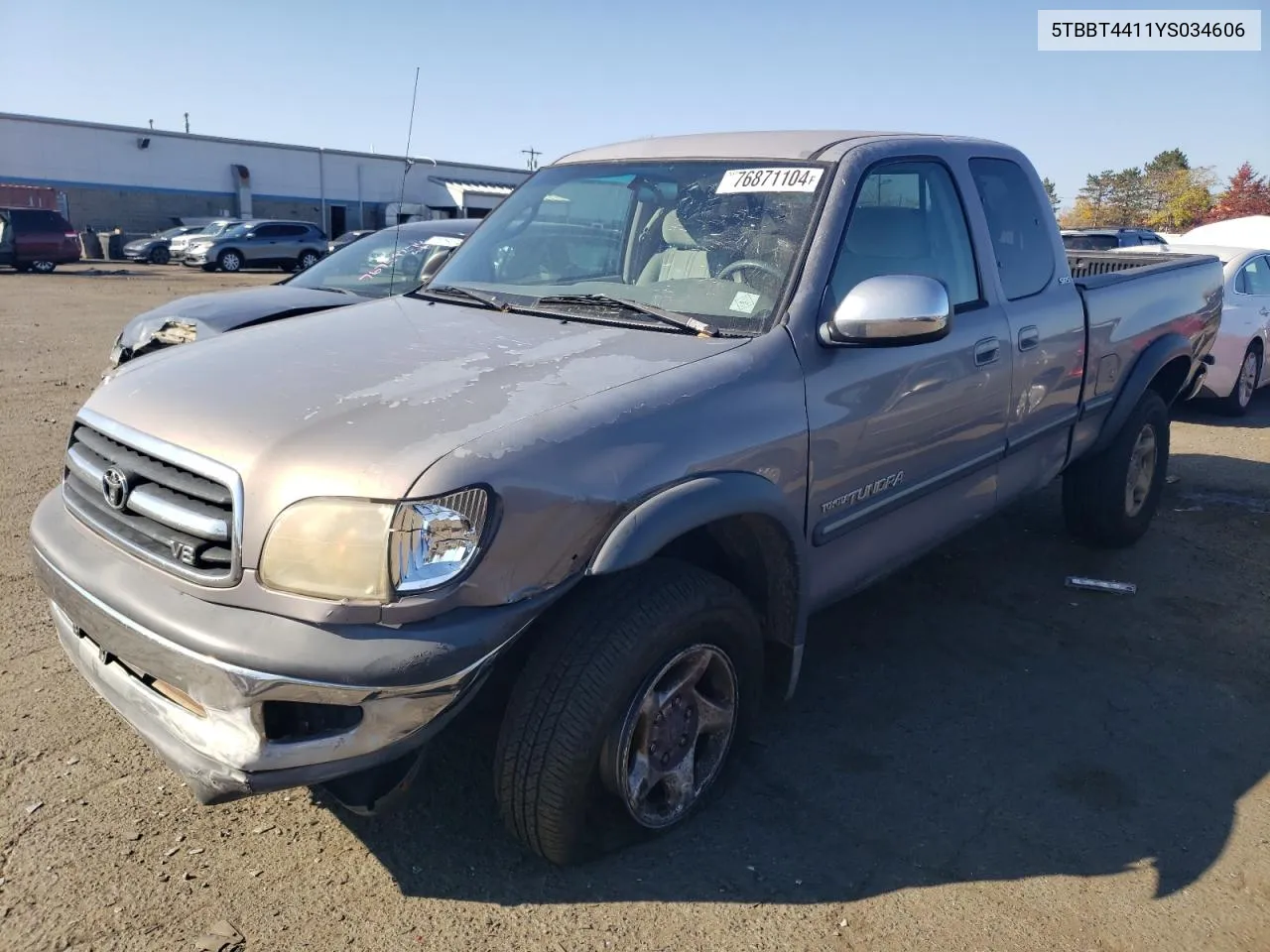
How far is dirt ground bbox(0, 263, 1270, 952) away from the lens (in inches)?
98.3

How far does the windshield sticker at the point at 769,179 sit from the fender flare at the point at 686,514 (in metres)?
1.12

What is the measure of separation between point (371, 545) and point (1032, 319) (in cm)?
299

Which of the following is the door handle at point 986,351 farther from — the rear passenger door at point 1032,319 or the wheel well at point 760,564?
the wheel well at point 760,564

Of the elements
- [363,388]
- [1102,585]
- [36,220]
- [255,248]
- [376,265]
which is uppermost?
[36,220]

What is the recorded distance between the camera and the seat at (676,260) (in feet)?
10.7

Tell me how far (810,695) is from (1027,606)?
4.87 ft

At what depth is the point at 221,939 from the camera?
2.40 m

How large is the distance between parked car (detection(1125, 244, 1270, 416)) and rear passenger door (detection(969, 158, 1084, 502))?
201 inches

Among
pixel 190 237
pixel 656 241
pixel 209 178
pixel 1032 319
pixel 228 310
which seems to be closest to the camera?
pixel 656 241

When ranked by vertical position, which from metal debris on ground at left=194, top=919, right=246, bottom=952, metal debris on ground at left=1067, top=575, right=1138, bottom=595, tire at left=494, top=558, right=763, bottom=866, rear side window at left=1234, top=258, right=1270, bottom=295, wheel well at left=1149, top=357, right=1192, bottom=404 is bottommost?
metal debris on ground at left=194, top=919, right=246, bottom=952

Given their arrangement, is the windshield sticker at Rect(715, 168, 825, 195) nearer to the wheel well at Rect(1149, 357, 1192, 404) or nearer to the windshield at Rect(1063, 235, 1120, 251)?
the wheel well at Rect(1149, 357, 1192, 404)

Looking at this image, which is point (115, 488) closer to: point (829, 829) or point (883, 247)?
point (829, 829)

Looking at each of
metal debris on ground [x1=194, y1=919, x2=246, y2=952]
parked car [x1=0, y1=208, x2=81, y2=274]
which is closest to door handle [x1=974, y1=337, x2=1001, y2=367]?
metal debris on ground [x1=194, y1=919, x2=246, y2=952]

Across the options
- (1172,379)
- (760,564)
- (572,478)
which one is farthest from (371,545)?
(1172,379)
